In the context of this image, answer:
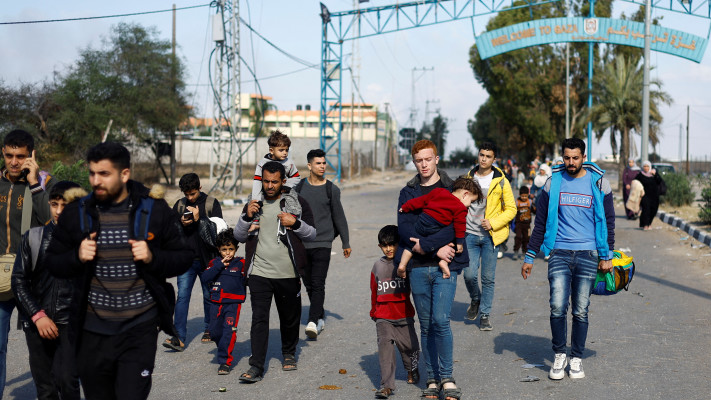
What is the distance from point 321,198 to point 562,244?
2.67 metres

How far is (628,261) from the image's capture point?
6.38 meters

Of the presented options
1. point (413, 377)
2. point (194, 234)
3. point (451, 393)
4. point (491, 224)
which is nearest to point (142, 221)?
point (451, 393)

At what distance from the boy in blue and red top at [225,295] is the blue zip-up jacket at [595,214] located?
8.03 feet

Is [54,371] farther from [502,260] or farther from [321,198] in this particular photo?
[502,260]

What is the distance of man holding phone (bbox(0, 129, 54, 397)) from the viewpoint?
15.5 feet

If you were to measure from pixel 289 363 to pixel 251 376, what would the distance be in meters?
0.49

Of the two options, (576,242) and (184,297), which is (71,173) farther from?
(576,242)

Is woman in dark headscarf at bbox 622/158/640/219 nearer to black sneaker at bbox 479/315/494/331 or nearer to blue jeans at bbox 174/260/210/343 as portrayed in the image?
black sneaker at bbox 479/315/494/331

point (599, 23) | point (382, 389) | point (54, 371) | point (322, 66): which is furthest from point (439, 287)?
point (322, 66)

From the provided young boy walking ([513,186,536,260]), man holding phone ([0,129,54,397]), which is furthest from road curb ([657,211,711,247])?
man holding phone ([0,129,54,397])

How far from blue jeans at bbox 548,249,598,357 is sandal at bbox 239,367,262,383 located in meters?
2.32

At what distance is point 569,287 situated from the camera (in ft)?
20.3

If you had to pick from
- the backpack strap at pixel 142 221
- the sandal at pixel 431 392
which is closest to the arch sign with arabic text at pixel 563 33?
the sandal at pixel 431 392

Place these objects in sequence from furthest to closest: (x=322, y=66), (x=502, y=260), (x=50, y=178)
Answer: (x=322, y=66), (x=502, y=260), (x=50, y=178)
